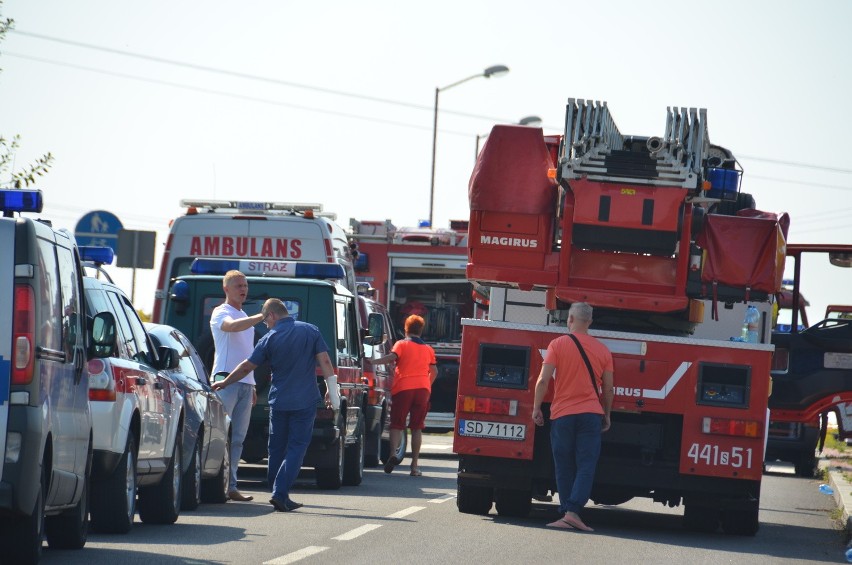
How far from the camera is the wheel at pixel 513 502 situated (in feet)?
46.3

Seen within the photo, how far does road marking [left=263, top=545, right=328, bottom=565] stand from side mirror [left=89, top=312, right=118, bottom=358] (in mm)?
1614

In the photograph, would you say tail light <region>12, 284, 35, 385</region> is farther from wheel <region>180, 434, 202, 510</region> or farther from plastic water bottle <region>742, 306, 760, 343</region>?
plastic water bottle <region>742, 306, 760, 343</region>

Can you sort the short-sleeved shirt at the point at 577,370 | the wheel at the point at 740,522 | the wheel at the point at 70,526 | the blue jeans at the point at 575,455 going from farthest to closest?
the wheel at the point at 740,522 < the short-sleeved shirt at the point at 577,370 < the blue jeans at the point at 575,455 < the wheel at the point at 70,526

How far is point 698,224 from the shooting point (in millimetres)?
13875

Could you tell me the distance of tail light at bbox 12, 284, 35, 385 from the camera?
27.3ft

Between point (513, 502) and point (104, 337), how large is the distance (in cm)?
535

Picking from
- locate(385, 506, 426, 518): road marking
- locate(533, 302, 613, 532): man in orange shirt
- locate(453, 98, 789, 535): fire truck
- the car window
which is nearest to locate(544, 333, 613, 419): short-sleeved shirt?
locate(533, 302, 613, 532): man in orange shirt

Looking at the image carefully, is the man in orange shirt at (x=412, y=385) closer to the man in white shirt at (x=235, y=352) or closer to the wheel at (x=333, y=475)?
the wheel at (x=333, y=475)

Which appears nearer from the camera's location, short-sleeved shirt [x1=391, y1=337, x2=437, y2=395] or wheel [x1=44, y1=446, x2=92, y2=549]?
wheel [x1=44, y1=446, x2=92, y2=549]

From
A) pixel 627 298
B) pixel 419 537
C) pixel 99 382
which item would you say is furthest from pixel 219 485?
pixel 99 382

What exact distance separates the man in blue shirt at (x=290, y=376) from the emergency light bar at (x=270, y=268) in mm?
2892

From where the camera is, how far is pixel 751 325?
15.2 meters

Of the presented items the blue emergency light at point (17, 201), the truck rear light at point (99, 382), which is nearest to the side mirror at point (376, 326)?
the truck rear light at point (99, 382)

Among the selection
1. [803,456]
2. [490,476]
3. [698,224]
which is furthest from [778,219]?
[803,456]
